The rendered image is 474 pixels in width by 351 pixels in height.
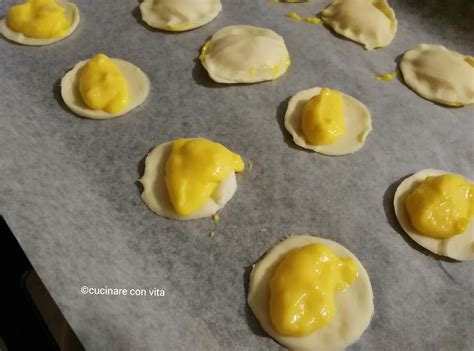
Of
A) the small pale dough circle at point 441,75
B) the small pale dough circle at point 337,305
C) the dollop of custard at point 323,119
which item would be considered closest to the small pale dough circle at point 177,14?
the dollop of custard at point 323,119

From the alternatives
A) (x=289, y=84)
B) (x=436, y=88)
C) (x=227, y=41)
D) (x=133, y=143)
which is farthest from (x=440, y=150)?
(x=133, y=143)

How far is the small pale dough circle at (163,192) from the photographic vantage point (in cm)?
133

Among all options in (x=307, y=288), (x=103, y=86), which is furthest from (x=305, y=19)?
(x=307, y=288)

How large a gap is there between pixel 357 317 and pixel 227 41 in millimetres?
1011

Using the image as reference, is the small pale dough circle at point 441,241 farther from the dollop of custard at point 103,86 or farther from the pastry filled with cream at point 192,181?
the dollop of custard at point 103,86

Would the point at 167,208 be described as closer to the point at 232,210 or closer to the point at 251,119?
the point at 232,210

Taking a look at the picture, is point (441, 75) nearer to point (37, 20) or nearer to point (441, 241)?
point (441, 241)

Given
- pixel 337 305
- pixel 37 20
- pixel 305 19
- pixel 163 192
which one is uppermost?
pixel 37 20

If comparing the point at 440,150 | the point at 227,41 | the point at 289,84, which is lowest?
the point at 440,150

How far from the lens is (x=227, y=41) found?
5.50 feet

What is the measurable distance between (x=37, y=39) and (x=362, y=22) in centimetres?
118

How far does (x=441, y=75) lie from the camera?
1679 millimetres

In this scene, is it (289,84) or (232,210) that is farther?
(289,84)

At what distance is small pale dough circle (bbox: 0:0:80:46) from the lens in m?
1.67
